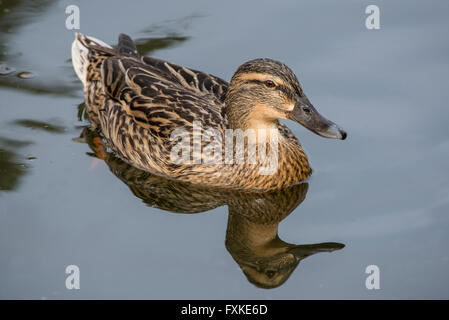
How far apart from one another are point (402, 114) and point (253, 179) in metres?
2.01

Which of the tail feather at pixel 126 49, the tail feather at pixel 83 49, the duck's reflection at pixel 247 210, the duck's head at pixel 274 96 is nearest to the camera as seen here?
the duck's reflection at pixel 247 210

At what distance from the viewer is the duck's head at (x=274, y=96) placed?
23.8 feet

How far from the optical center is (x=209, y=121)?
25.5 feet

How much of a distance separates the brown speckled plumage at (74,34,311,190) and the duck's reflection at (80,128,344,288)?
12 cm

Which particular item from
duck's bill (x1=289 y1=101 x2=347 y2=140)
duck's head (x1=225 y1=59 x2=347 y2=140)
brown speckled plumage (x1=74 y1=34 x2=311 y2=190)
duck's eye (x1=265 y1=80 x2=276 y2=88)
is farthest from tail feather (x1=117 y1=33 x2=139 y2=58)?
duck's bill (x1=289 y1=101 x2=347 y2=140)

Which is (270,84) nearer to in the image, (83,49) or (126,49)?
(126,49)

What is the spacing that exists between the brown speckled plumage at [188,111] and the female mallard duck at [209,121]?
0.03 ft

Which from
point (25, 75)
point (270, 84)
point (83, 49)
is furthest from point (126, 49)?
point (270, 84)

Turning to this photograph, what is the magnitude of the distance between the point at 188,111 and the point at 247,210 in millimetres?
1217

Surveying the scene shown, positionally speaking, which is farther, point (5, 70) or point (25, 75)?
point (5, 70)

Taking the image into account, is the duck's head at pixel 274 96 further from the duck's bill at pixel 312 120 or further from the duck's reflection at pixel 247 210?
the duck's reflection at pixel 247 210

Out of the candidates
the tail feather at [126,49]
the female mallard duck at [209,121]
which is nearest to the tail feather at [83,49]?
the tail feather at [126,49]

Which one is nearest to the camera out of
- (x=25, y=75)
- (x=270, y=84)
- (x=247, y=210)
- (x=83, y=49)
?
(x=270, y=84)

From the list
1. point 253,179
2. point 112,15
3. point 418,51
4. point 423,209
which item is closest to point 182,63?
point 112,15
